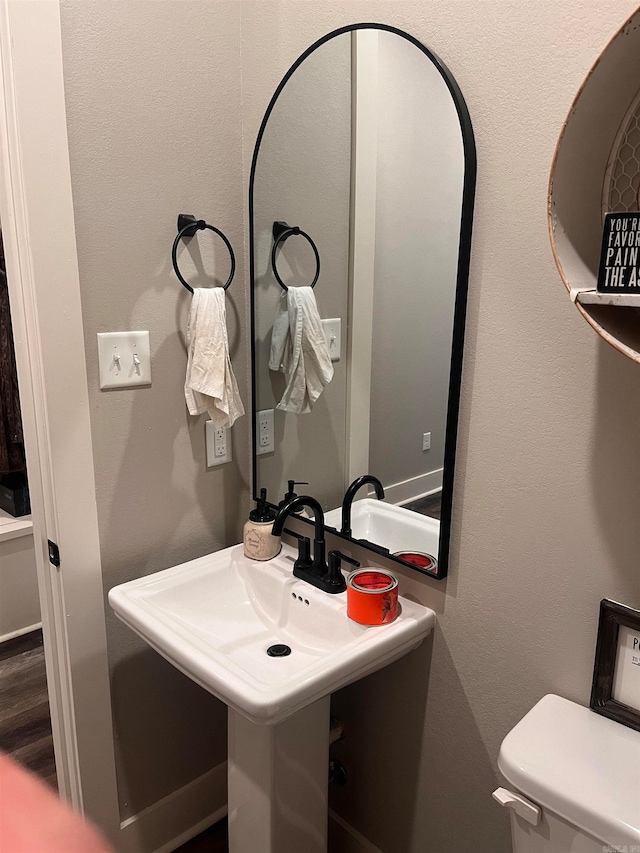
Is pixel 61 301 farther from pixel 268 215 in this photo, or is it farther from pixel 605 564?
pixel 605 564

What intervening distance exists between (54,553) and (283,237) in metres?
0.87

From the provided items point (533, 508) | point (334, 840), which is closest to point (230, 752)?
point (334, 840)

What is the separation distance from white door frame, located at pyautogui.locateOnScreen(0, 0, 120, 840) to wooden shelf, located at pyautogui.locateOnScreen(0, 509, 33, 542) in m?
1.23

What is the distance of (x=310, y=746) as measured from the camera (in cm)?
133

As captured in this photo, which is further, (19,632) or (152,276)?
(19,632)

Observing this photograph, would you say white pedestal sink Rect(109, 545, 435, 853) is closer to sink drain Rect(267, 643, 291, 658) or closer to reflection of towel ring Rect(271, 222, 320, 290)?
sink drain Rect(267, 643, 291, 658)

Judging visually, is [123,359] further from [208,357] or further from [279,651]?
[279,651]

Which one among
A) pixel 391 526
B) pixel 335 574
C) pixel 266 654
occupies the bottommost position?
pixel 266 654

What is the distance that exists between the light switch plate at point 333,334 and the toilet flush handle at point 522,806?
886 millimetres

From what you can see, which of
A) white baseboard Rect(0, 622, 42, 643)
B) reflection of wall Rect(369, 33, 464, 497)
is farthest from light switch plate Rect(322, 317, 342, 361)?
white baseboard Rect(0, 622, 42, 643)

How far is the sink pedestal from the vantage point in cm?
126

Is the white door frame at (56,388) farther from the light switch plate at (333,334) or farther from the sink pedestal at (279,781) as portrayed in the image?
the light switch plate at (333,334)

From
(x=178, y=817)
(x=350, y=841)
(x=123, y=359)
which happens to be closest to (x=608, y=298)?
(x=123, y=359)

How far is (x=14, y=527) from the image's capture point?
8.40 ft
